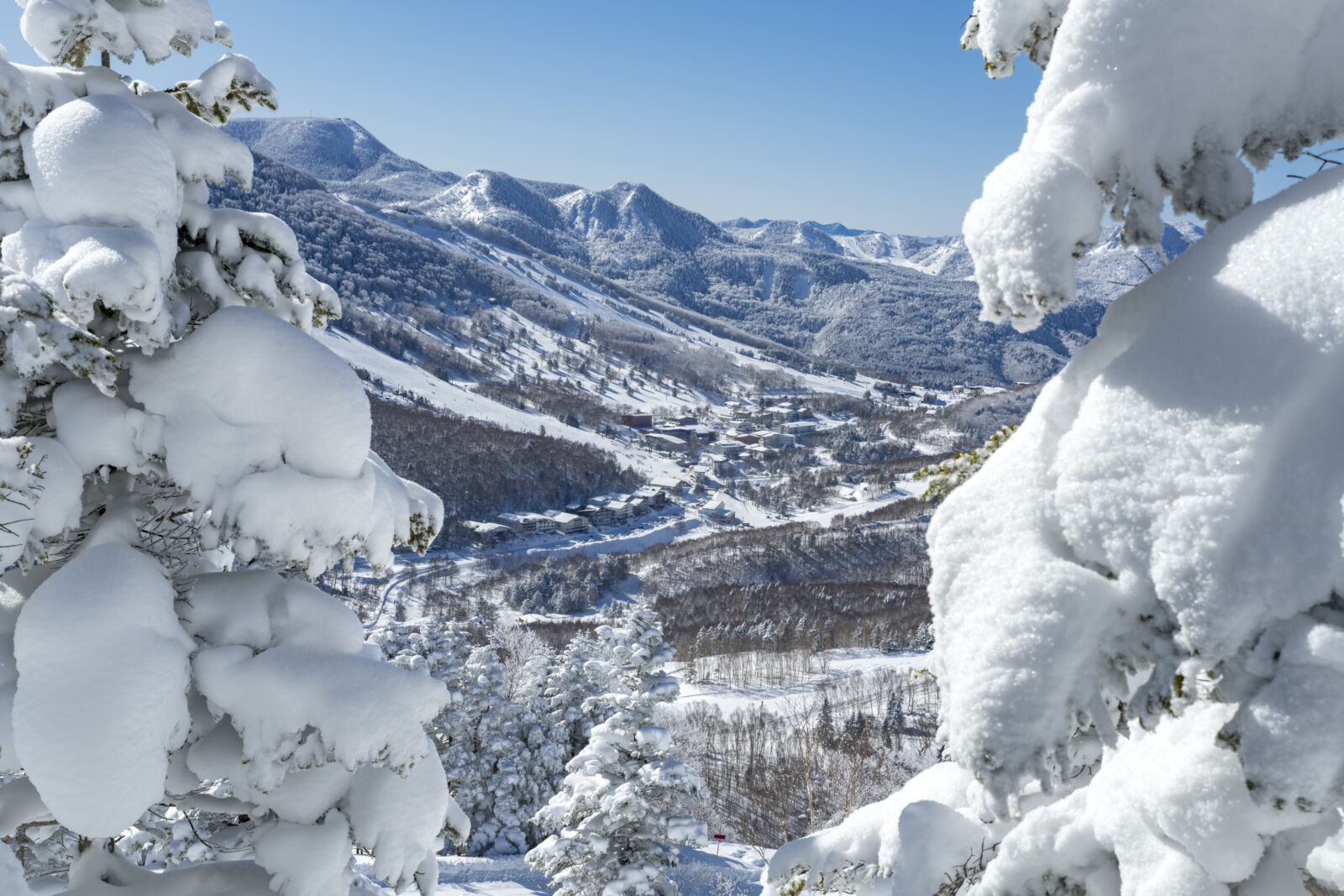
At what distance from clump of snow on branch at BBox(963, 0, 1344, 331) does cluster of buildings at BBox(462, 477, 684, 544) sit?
8596 centimetres

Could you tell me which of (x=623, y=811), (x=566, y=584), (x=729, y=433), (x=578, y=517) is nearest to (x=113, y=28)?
(x=623, y=811)

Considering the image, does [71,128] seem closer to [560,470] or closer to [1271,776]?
[1271,776]

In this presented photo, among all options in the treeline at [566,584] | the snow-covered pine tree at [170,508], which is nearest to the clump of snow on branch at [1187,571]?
the snow-covered pine tree at [170,508]

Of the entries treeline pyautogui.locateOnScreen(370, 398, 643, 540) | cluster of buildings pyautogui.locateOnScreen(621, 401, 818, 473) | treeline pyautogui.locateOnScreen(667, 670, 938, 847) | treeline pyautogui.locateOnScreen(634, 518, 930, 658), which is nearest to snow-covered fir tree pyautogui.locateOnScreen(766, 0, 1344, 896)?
treeline pyautogui.locateOnScreen(667, 670, 938, 847)

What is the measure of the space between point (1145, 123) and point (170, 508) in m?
5.36

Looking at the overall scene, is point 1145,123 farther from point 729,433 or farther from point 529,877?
point 729,433

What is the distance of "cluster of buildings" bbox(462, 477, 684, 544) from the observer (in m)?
88.4

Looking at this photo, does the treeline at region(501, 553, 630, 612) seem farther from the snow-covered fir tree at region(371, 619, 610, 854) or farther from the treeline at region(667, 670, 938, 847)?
the snow-covered fir tree at region(371, 619, 610, 854)

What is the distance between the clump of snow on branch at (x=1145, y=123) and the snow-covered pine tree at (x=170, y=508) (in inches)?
140

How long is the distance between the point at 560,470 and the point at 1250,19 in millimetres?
104514

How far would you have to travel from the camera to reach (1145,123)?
2576 mm

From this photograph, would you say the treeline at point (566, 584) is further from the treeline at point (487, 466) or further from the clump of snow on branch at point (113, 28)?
the clump of snow on branch at point (113, 28)

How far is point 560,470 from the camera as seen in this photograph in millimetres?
105562

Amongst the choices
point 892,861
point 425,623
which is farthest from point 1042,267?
point 425,623
